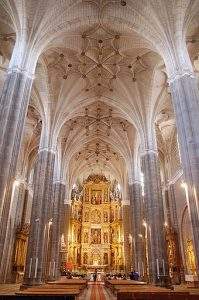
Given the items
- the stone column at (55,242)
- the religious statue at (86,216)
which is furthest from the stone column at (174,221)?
the religious statue at (86,216)

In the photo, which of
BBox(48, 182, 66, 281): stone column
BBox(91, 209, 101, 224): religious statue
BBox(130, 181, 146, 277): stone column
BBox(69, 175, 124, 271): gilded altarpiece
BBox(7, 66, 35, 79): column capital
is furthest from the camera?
BBox(91, 209, 101, 224): religious statue

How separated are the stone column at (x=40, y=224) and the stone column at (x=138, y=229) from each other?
994cm

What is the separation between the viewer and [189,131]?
38.9 feet

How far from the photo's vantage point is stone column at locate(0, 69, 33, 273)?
10.5m

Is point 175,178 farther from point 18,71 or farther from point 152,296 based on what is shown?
point 152,296

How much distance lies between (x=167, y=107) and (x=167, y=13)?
9.09m

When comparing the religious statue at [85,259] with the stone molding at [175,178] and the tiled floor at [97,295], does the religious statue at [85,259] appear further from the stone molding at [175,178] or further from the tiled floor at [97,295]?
the tiled floor at [97,295]

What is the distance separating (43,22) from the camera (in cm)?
1491

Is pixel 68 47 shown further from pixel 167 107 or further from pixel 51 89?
pixel 167 107

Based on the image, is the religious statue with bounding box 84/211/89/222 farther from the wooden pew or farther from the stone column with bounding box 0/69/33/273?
the wooden pew

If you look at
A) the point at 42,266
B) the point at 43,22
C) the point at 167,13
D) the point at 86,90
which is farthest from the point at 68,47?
the point at 42,266

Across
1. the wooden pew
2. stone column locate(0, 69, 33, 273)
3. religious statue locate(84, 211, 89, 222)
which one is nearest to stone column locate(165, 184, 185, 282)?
stone column locate(0, 69, 33, 273)

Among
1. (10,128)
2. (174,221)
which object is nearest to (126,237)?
(174,221)

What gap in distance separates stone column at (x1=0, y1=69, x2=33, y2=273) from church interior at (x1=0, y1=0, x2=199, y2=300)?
0.15 ft
